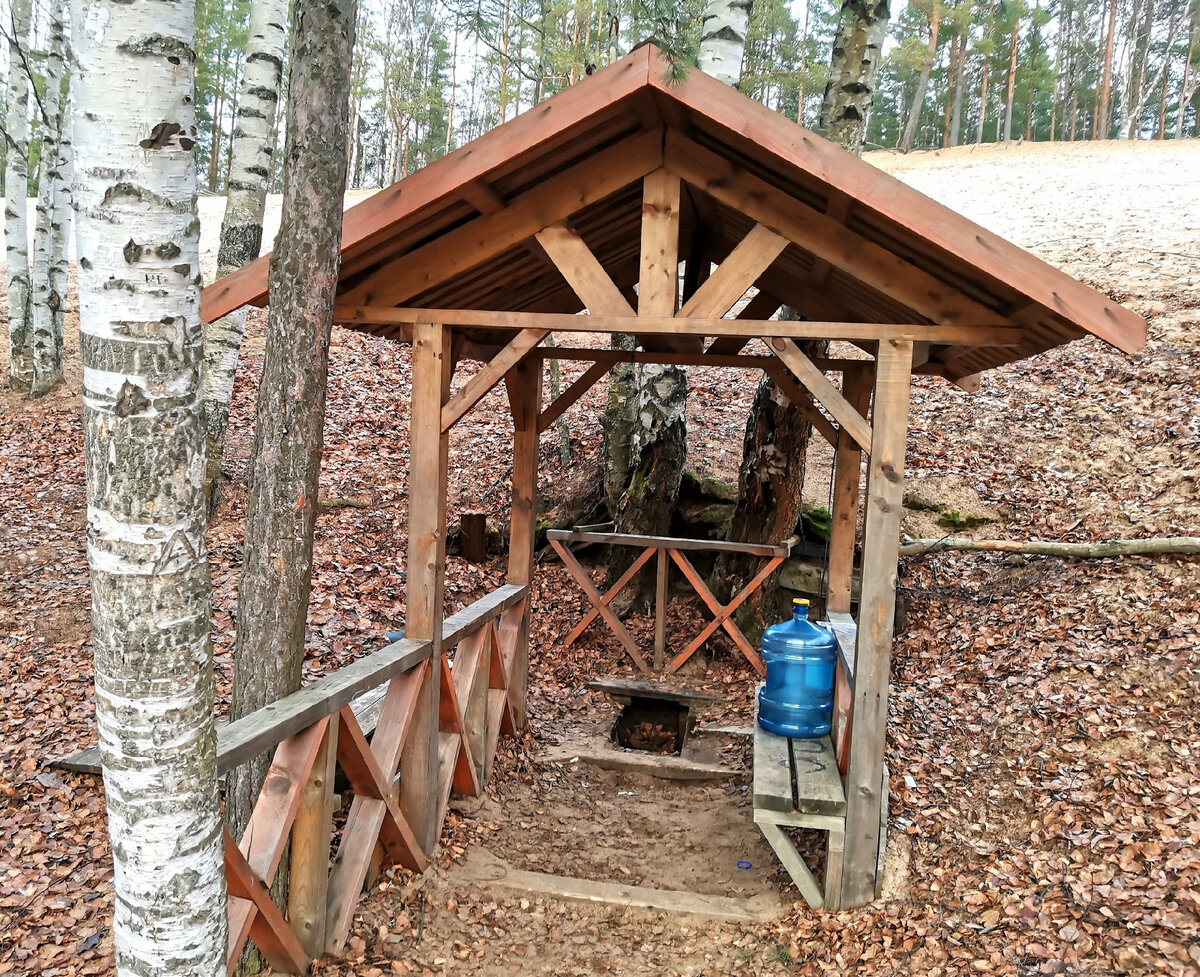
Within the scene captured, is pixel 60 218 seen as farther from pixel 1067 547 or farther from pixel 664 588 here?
pixel 1067 547

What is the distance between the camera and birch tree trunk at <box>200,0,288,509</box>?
24.9 ft

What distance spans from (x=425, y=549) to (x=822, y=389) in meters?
2.17

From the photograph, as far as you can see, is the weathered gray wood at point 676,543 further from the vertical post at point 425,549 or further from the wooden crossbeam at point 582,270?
the wooden crossbeam at point 582,270

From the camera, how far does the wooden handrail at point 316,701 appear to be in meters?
2.95

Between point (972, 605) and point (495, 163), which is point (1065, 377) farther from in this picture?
point (495, 163)

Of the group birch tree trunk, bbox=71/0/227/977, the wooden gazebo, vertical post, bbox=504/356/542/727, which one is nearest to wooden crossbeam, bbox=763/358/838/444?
the wooden gazebo

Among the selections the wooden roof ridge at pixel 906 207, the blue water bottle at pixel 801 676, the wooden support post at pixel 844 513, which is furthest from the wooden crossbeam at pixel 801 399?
the wooden roof ridge at pixel 906 207

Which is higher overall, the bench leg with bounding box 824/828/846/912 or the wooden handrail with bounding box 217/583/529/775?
the wooden handrail with bounding box 217/583/529/775

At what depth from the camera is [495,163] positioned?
3840mm

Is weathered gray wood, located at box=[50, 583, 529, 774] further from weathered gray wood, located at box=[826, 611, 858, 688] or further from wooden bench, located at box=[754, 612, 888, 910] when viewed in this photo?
weathered gray wood, located at box=[826, 611, 858, 688]

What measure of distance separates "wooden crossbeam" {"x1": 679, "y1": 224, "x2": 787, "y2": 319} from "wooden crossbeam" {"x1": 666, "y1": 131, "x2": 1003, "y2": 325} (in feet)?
0.24

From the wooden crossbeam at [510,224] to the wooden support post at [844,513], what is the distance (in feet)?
9.13

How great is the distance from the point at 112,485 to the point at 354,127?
36.6 m

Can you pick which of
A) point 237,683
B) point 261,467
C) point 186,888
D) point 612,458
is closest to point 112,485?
point 186,888
